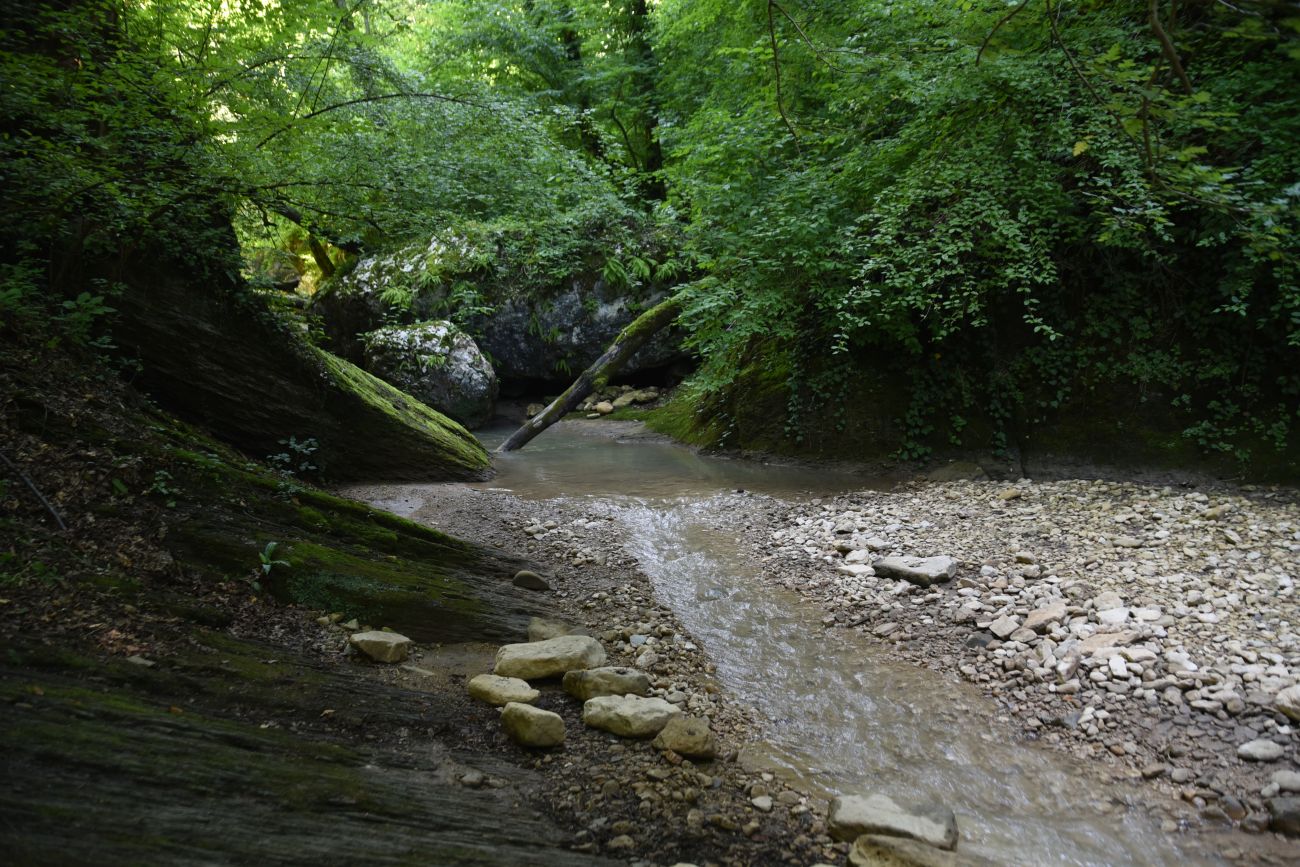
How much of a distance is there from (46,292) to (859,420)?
7.95 metres

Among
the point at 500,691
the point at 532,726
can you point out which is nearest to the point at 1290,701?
the point at 532,726

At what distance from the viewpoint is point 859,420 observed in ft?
29.2

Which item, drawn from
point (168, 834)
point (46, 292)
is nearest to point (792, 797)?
point (168, 834)

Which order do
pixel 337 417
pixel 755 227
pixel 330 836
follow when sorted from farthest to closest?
1. pixel 755 227
2. pixel 337 417
3. pixel 330 836

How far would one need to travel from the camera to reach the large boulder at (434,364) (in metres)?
11.8

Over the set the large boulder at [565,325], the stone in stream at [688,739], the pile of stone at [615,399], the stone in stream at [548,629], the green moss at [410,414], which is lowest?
the stone in stream at [688,739]

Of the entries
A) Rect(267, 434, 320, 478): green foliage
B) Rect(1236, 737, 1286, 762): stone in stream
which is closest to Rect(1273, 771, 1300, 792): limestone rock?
Rect(1236, 737, 1286, 762): stone in stream

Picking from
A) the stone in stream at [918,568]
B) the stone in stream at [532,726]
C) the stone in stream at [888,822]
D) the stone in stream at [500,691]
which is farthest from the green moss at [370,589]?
the stone in stream at [918,568]

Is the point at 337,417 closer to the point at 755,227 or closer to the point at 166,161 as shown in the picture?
the point at 166,161

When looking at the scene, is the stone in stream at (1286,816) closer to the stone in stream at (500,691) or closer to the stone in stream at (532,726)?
the stone in stream at (532,726)

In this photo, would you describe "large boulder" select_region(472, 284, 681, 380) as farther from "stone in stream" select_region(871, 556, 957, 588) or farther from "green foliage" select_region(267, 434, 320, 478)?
"stone in stream" select_region(871, 556, 957, 588)

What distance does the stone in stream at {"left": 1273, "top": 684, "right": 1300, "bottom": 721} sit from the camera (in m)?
3.19

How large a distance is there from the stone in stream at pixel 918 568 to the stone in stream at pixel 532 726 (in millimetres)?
3117

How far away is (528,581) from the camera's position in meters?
4.95
